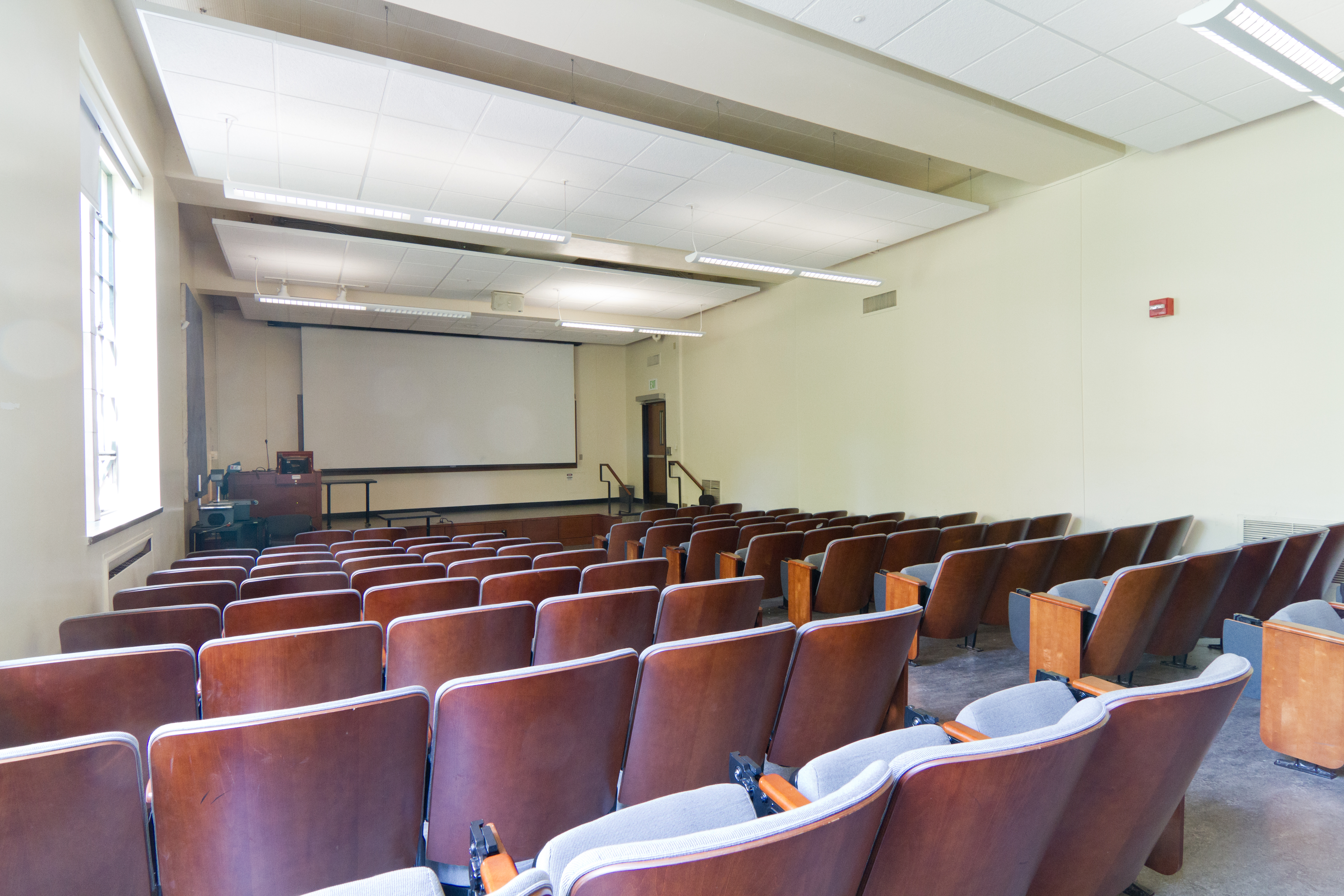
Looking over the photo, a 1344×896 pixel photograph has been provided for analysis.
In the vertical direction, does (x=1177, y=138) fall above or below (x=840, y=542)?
above

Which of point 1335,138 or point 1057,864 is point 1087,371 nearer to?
point 1335,138

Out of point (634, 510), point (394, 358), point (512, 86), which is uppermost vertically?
point (512, 86)

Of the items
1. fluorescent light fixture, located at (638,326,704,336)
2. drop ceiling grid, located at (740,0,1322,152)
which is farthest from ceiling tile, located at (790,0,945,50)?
fluorescent light fixture, located at (638,326,704,336)

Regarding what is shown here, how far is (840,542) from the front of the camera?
4.20m

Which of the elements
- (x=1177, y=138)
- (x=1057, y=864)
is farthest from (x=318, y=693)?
(x=1177, y=138)

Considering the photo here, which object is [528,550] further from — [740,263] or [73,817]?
[73,817]

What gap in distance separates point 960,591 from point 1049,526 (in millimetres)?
2437

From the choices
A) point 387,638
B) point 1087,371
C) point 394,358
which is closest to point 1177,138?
point 1087,371

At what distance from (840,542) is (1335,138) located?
417 centimetres

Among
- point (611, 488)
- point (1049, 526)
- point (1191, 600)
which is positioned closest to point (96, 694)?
point (1191, 600)

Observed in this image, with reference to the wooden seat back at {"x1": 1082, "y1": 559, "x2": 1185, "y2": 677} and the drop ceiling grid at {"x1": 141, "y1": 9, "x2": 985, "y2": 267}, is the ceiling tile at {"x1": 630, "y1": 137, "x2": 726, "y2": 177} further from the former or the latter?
the wooden seat back at {"x1": 1082, "y1": 559, "x2": 1185, "y2": 677}

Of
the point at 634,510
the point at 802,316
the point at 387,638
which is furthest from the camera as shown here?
the point at 634,510

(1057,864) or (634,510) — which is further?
(634,510)

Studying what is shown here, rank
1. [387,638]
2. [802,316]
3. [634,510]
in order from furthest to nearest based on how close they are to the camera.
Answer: [634,510]
[802,316]
[387,638]
